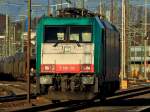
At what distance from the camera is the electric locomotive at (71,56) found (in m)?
21.1

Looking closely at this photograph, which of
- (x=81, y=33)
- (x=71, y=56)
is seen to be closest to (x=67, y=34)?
(x=81, y=33)

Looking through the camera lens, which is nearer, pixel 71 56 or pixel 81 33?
pixel 71 56

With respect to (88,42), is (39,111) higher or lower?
lower

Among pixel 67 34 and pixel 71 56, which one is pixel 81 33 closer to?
pixel 67 34

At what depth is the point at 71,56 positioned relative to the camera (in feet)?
70.6

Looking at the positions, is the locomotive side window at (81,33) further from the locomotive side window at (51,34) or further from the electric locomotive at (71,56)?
the locomotive side window at (51,34)

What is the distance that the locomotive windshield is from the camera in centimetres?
2159

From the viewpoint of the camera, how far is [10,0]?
1903 inches

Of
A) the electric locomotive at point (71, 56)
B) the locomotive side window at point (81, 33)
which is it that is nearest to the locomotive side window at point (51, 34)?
the electric locomotive at point (71, 56)

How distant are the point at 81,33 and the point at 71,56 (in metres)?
0.98

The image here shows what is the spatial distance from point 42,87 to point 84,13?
11.6 feet

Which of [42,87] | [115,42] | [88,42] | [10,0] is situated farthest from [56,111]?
[10,0]

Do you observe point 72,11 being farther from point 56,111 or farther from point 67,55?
point 56,111

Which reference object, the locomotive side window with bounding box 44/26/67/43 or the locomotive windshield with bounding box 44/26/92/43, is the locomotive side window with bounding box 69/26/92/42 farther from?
the locomotive side window with bounding box 44/26/67/43
